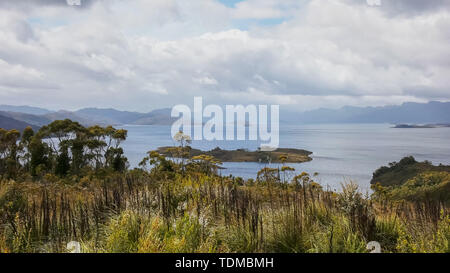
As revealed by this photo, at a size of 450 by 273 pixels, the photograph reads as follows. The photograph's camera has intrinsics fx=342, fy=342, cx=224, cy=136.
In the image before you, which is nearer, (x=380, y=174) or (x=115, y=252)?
(x=115, y=252)

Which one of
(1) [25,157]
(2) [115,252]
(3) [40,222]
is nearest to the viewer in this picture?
(2) [115,252]

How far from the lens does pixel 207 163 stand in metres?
9.74

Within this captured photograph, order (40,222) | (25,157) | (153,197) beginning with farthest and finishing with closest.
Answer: (25,157) < (153,197) < (40,222)

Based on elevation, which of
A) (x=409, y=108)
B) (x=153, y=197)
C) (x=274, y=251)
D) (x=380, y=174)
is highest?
A: (x=409, y=108)

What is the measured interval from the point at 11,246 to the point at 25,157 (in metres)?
18.9

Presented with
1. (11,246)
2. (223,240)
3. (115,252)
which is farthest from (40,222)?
(223,240)

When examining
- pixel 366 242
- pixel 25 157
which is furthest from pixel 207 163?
pixel 25 157

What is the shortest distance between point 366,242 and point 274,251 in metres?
1.26

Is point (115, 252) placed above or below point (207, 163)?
below
